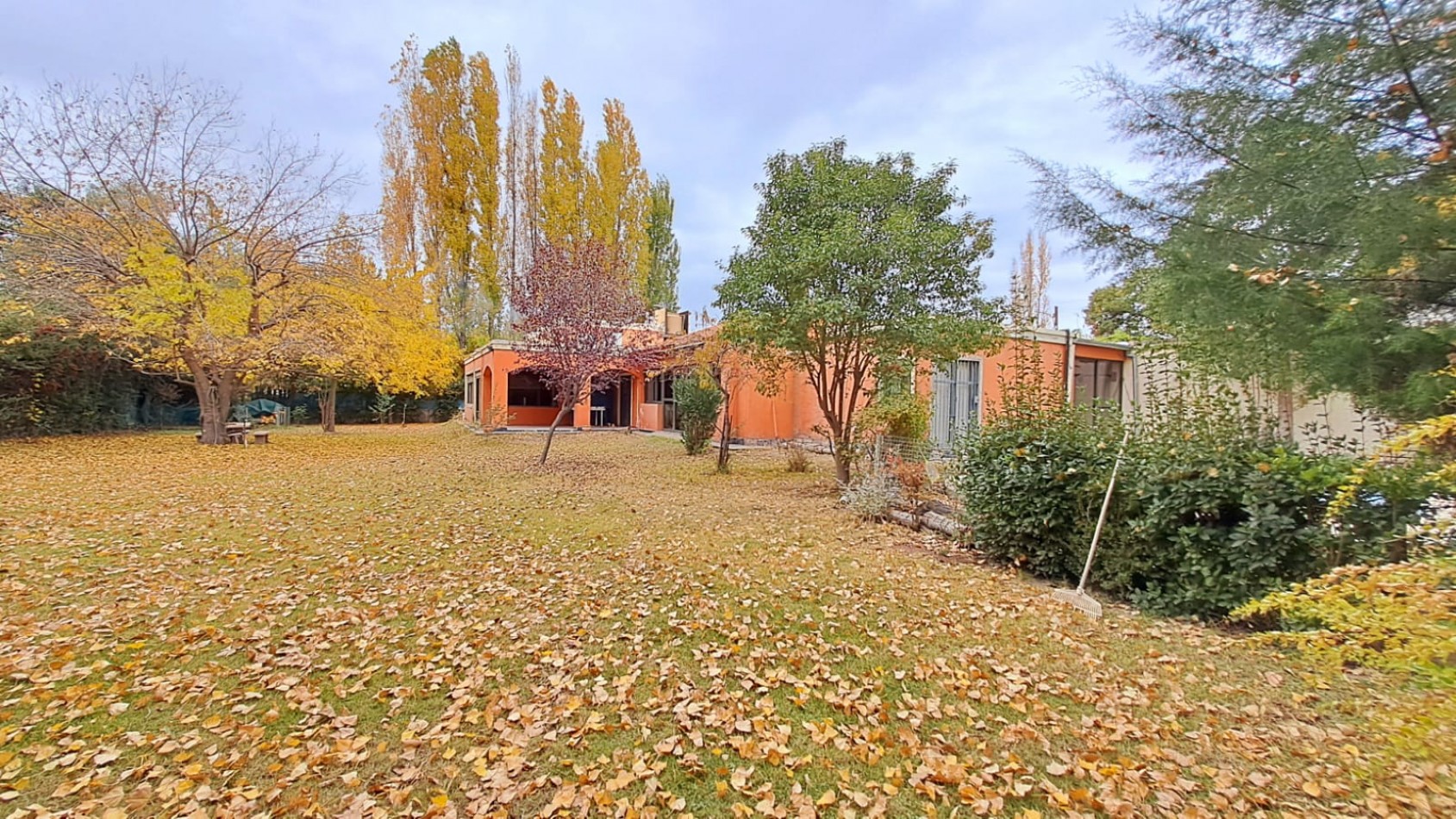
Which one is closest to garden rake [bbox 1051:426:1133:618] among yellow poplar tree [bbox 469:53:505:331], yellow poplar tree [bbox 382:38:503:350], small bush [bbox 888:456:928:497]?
small bush [bbox 888:456:928:497]

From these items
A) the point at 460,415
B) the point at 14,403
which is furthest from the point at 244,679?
the point at 460,415

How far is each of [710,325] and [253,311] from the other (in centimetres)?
981

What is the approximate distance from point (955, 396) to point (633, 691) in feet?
36.8

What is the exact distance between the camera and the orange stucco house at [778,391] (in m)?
11.0

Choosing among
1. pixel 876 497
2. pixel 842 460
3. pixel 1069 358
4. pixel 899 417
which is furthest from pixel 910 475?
pixel 1069 358

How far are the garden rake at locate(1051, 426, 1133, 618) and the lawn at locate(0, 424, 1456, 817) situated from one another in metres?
0.15

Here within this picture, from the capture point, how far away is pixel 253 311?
12.5 metres

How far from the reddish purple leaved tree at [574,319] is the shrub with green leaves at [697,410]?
1.07m

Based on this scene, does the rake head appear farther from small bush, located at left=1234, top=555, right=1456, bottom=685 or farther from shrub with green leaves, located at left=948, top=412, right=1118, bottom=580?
small bush, located at left=1234, top=555, right=1456, bottom=685

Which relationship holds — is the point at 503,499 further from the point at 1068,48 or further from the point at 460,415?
the point at 460,415

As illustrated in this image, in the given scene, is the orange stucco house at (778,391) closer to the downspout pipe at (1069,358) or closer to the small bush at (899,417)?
the downspout pipe at (1069,358)

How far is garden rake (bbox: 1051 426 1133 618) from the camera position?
4312 mm

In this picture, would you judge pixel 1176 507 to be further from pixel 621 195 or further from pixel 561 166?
pixel 561 166

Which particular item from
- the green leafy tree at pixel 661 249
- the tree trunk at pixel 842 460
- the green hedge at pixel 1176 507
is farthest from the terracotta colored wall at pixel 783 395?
the green leafy tree at pixel 661 249
